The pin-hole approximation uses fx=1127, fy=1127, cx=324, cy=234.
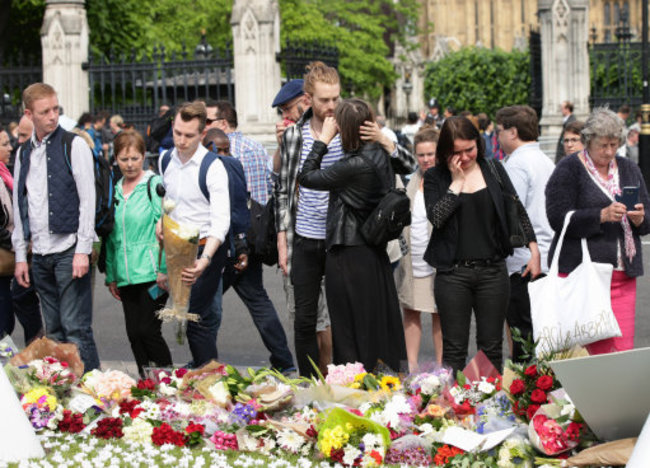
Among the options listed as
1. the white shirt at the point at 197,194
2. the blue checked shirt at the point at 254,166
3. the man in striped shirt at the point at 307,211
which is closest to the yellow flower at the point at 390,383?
the man in striped shirt at the point at 307,211

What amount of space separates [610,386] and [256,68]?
1804 cm

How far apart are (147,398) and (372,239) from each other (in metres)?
1.52

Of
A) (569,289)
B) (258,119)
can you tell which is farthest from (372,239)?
(258,119)

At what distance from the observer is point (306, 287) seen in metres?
6.85

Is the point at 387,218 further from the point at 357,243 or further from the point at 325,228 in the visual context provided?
the point at 325,228

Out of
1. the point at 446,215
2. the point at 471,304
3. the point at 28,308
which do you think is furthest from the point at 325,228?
the point at 28,308

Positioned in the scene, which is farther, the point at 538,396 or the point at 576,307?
the point at 576,307

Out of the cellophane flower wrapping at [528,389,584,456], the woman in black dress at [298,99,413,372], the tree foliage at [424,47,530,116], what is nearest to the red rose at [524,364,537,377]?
the cellophane flower wrapping at [528,389,584,456]

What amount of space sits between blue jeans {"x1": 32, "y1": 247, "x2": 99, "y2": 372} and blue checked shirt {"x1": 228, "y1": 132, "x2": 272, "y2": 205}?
1.61m

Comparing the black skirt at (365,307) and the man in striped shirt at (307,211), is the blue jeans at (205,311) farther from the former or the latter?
the black skirt at (365,307)

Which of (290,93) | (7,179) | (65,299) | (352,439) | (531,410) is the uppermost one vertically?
(290,93)

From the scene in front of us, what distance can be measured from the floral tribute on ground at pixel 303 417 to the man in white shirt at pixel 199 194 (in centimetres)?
93

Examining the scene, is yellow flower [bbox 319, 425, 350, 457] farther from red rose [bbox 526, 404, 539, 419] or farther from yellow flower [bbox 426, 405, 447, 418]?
red rose [bbox 526, 404, 539, 419]

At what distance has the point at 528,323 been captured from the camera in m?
7.82
